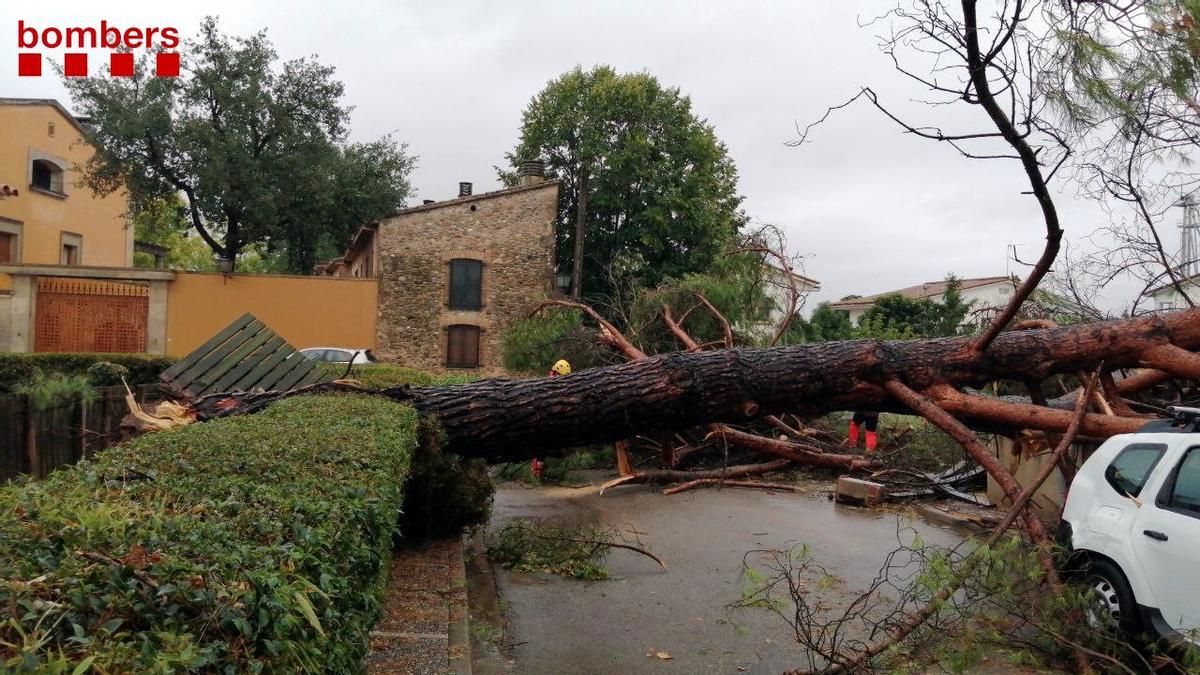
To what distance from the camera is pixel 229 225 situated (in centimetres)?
3134

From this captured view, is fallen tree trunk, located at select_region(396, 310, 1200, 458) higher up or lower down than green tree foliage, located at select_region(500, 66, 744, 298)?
lower down

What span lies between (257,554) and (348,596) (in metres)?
0.51

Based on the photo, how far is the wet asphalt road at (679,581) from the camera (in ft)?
19.3

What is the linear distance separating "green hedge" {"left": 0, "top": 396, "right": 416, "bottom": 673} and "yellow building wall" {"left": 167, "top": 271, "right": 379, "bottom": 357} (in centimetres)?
2373

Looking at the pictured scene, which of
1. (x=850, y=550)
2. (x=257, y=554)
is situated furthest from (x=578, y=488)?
(x=257, y=554)

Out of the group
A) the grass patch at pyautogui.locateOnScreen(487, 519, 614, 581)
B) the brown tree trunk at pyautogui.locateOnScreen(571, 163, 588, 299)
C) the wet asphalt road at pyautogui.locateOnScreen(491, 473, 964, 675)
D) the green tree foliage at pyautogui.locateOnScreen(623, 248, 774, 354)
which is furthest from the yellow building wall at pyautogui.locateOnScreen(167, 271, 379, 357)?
the grass patch at pyautogui.locateOnScreen(487, 519, 614, 581)

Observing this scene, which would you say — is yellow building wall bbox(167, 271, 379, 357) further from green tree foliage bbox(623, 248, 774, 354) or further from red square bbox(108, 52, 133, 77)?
green tree foliage bbox(623, 248, 774, 354)

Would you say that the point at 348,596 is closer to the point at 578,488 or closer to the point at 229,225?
the point at 578,488

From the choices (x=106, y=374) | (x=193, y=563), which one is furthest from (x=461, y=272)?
(x=193, y=563)

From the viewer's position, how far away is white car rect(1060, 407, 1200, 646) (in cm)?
484

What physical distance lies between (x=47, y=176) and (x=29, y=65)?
16.9m

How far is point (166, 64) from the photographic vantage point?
2938 cm

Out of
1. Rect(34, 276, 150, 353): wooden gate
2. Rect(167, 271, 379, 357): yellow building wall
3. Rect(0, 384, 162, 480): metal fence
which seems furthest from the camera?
Rect(167, 271, 379, 357): yellow building wall

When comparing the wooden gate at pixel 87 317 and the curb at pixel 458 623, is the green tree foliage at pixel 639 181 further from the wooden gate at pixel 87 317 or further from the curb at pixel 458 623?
the curb at pixel 458 623
